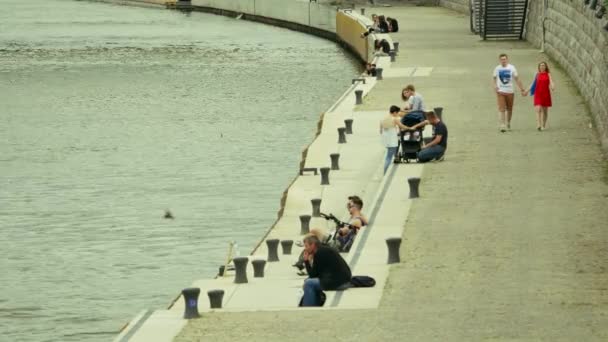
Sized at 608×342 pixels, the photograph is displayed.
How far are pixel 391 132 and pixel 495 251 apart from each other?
8.46 m

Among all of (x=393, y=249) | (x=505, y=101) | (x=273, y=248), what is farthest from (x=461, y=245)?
(x=505, y=101)

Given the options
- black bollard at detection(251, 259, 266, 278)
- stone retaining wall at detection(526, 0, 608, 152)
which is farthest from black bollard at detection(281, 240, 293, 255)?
stone retaining wall at detection(526, 0, 608, 152)

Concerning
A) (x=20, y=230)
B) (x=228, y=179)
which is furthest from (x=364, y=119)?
(x=20, y=230)

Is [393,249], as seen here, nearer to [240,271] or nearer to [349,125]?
[240,271]

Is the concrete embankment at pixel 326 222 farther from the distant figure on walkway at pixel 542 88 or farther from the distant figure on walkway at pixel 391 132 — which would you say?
the distant figure on walkway at pixel 542 88

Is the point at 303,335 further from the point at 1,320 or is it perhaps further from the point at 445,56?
the point at 445,56

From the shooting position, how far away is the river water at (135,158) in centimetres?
3109

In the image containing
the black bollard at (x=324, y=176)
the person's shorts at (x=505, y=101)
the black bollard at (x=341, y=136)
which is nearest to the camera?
the black bollard at (x=324, y=176)

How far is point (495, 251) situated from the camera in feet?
73.8

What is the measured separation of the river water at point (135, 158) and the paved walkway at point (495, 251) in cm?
553

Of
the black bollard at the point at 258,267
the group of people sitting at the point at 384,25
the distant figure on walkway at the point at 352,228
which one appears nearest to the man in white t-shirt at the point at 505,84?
the distant figure on walkway at the point at 352,228

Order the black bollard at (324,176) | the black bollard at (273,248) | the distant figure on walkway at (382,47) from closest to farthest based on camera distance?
the black bollard at (273,248) → the black bollard at (324,176) → the distant figure on walkway at (382,47)

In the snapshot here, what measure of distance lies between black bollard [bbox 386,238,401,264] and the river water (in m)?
6.86

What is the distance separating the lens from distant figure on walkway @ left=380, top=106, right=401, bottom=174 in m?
30.5
